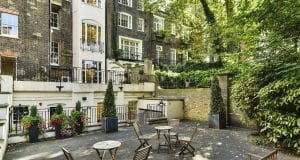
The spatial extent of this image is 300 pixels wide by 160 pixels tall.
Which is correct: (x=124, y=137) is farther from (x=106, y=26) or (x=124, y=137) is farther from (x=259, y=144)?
(x=106, y=26)

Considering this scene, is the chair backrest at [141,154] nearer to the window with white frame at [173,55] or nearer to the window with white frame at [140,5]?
the window with white frame at [140,5]

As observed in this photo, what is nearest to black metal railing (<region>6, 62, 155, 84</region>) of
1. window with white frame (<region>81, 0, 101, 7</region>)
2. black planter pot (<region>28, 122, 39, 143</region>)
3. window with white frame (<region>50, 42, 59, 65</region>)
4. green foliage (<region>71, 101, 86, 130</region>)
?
window with white frame (<region>50, 42, 59, 65</region>)

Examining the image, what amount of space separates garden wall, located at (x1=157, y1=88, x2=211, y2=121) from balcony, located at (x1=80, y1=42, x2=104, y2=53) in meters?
8.47

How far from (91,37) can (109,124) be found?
11062 mm

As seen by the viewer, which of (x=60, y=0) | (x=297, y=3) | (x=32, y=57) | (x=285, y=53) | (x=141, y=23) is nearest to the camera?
(x=297, y=3)

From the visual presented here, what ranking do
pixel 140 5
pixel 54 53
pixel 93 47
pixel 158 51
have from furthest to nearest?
pixel 158 51 < pixel 140 5 < pixel 93 47 < pixel 54 53

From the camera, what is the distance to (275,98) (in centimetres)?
834

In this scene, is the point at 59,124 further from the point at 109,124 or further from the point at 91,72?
the point at 91,72

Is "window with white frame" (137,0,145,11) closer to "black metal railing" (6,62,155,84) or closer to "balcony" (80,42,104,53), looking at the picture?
"balcony" (80,42,104,53)

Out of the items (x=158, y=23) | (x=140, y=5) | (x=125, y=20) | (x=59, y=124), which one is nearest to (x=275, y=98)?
(x=59, y=124)

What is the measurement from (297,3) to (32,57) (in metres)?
16.6

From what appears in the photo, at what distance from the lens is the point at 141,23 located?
2734 centimetres

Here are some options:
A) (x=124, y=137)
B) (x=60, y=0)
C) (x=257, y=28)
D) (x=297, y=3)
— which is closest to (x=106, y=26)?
(x=60, y=0)

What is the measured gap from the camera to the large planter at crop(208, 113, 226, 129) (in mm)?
12359
